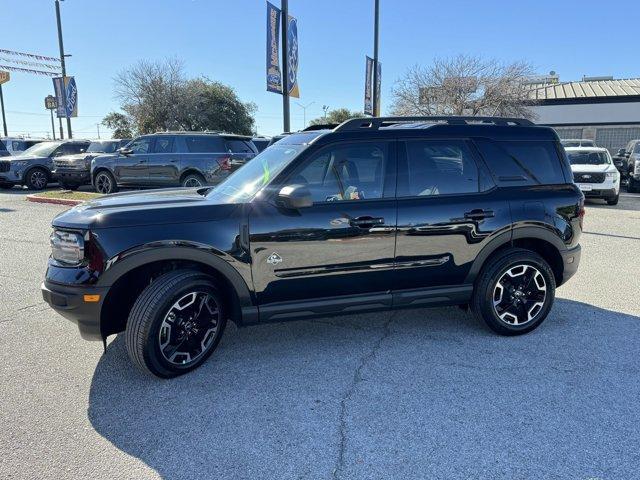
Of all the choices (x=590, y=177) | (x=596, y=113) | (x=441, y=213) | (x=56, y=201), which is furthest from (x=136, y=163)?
(x=596, y=113)

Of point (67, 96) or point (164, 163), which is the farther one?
point (67, 96)

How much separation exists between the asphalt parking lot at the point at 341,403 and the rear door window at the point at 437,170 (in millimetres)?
1323

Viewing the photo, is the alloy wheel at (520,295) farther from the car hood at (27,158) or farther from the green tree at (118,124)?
the green tree at (118,124)

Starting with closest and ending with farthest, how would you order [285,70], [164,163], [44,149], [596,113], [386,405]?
A: [386,405] → [285,70] → [164,163] → [44,149] → [596,113]

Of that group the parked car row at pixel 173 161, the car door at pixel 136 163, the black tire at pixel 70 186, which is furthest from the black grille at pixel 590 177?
the black tire at pixel 70 186

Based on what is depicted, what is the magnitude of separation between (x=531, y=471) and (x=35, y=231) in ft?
30.0

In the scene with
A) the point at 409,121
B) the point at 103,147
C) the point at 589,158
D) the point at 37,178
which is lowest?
the point at 37,178

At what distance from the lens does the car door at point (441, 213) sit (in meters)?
3.80

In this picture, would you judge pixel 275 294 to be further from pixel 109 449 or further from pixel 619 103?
pixel 619 103

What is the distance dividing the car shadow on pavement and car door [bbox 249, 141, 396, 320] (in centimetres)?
53

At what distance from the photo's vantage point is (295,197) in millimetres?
3342

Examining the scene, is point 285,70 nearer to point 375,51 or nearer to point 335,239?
point 375,51

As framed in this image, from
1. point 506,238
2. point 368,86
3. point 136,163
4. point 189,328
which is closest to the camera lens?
point 189,328

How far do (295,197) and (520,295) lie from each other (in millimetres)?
2286
